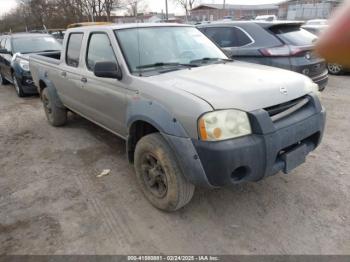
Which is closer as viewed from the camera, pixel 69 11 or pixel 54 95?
pixel 54 95

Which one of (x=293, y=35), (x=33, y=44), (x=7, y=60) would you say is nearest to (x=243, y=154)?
(x=293, y=35)

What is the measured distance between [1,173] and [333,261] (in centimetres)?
394

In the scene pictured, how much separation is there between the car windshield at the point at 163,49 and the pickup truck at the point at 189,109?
0.01 meters

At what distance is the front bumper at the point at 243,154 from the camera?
235cm

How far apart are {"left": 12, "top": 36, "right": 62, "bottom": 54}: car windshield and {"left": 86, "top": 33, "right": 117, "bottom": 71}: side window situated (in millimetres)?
5257

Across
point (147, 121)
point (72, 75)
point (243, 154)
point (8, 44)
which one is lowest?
point (243, 154)

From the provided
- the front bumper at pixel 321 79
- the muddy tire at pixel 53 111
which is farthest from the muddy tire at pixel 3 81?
the front bumper at pixel 321 79

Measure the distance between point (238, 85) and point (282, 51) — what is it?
3507 mm

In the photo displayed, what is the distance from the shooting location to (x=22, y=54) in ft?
26.8

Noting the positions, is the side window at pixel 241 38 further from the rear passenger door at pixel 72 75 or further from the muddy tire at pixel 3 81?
the muddy tire at pixel 3 81

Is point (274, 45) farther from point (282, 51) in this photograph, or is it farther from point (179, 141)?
point (179, 141)

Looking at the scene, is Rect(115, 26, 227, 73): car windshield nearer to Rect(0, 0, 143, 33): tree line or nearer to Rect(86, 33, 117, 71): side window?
Rect(86, 33, 117, 71): side window

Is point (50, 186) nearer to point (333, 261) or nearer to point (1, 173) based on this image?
point (1, 173)

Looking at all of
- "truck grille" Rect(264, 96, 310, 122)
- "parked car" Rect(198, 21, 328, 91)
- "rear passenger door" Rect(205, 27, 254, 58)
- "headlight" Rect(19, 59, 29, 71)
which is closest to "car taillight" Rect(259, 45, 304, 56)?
"parked car" Rect(198, 21, 328, 91)
